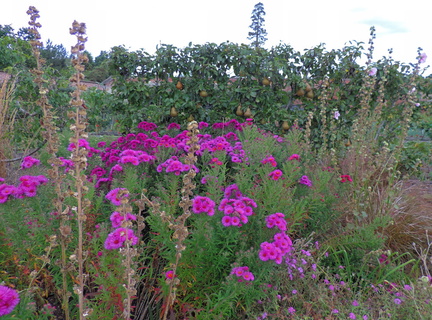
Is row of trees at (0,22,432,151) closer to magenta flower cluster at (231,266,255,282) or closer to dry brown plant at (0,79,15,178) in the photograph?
dry brown plant at (0,79,15,178)

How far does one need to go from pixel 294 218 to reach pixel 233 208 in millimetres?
664

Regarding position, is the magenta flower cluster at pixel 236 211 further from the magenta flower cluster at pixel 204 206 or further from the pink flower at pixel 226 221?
the magenta flower cluster at pixel 204 206

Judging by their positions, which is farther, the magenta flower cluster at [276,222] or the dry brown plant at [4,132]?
the dry brown plant at [4,132]

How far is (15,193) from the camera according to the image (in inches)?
72.1

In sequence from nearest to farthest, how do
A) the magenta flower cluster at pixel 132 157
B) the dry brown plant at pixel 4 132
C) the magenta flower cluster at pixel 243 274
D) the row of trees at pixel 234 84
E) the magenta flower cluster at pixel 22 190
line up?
the magenta flower cluster at pixel 243 274 < the magenta flower cluster at pixel 22 190 < the magenta flower cluster at pixel 132 157 < the dry brown plant at pixel 4 132 < the row of trees at pixel 234 84

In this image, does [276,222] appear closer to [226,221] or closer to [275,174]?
[226,221]

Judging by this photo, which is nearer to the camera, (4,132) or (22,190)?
(22,190)

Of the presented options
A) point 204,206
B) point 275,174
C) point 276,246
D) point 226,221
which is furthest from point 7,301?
point 275,174

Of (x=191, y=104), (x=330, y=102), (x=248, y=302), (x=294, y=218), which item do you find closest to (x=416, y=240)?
(x=294, y=218)

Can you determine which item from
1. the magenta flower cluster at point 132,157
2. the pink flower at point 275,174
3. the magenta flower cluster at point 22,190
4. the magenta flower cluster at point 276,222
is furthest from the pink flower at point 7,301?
the pink flower at point 275,174

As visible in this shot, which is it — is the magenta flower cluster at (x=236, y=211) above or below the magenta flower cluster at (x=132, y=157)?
below

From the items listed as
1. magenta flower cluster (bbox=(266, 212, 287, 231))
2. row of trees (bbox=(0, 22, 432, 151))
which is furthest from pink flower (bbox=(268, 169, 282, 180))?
row of trees (bbox=(0, 22, 432, 151))

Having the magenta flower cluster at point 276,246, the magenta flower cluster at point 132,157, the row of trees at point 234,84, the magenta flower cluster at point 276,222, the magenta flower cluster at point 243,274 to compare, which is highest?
the row of trees at point 234,84

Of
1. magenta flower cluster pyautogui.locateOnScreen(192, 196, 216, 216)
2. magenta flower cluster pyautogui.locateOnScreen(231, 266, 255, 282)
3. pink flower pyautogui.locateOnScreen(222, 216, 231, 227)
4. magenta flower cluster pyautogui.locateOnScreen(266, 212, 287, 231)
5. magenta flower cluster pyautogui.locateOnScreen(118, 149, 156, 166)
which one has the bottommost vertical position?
magenta flower cluster pyautogui.locateOnScreen(231, 266, 255, 282)
